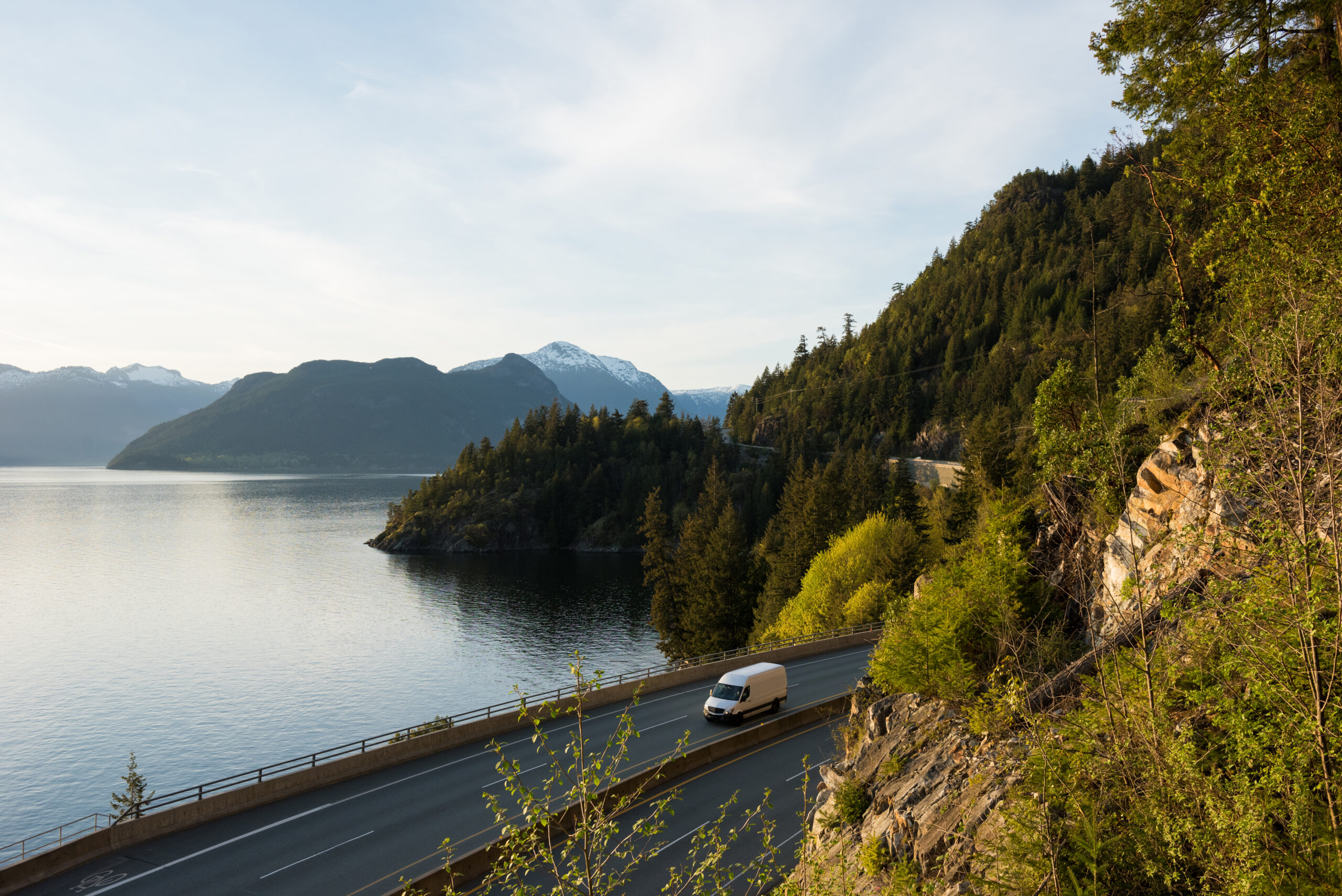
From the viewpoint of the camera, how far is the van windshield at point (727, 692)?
31766 mm

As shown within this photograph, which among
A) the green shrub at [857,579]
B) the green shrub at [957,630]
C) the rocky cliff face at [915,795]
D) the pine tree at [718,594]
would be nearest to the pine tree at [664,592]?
the pine tree at [718,594]

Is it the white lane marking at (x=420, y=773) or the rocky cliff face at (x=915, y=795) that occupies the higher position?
the rocky cliff face at (x=915, y=795)

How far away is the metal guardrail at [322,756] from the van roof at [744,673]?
4.98m

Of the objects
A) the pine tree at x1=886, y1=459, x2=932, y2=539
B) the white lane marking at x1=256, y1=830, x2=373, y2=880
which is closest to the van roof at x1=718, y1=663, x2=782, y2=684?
the white lane marking at x1=256, y1=830, x2=373, y2=880

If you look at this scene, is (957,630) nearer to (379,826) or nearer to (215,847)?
(379,826)

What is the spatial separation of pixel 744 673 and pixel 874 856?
60.2 feet

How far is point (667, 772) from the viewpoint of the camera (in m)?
25.9

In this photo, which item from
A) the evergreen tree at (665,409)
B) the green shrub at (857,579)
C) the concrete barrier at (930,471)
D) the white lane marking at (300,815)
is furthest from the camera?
the evergreen tree at (665,409)

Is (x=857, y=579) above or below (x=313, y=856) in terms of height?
above

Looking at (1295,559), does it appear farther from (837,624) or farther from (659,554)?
(659,554)

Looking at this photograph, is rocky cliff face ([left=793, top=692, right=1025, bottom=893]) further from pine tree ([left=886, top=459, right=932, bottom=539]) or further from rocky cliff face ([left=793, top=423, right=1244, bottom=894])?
pine tree ([left=886, top=459, right=932, bottom=539])

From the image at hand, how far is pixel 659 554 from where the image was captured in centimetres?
7325

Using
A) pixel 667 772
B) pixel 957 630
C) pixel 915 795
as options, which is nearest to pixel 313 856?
pixel 667 772

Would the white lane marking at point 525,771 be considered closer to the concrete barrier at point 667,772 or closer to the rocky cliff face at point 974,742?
the concrete barrier at point 667,772
